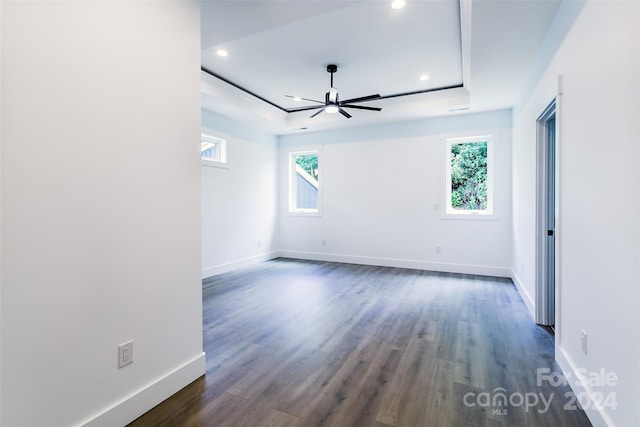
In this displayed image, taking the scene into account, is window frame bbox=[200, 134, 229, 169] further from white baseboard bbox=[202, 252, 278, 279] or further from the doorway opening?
the doorway opening

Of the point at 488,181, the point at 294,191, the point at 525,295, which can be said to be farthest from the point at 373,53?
the point at 294,191

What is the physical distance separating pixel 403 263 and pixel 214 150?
13.1ft

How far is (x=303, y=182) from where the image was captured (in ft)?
23.1

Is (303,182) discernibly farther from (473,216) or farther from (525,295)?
(525,295)

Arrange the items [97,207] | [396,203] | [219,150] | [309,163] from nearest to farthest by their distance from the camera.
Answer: [97,207], [219,150], [396,203], [309,163]

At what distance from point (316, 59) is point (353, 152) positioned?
8.59 ft

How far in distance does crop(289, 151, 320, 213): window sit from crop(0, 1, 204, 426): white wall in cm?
476

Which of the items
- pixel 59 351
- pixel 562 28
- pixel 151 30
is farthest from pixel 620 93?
pixel 59 351

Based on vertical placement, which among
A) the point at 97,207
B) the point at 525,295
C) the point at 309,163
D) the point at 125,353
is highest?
the point at 309,163

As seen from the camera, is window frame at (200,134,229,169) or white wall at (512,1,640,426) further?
window frame at (200,134,229,169)

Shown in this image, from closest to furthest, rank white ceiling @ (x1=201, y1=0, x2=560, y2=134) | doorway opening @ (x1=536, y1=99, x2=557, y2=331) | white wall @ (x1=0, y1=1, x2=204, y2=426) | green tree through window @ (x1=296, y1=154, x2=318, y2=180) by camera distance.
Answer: white wall @ (x1=0, y1=1, x2=204, y2=426), white ceiling @ (x1=201, y1=0, x2=560, y2=134), doorway opening @ (x1=536, y1=99, x2=557, y2=331), green tree through window @ (x1=296, y1=154, x2=318, y2=180)

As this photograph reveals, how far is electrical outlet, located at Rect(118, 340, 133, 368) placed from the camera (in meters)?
1.67

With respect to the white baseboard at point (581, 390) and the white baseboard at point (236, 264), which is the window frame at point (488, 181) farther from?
the white baseboard at point (236, 264)

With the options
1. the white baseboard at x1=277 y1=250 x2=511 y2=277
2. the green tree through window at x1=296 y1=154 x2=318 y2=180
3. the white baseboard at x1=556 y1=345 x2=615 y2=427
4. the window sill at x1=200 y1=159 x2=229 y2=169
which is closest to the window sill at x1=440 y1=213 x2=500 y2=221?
the white baseboard at x1=277 y1=250 x2=511 y2=277
